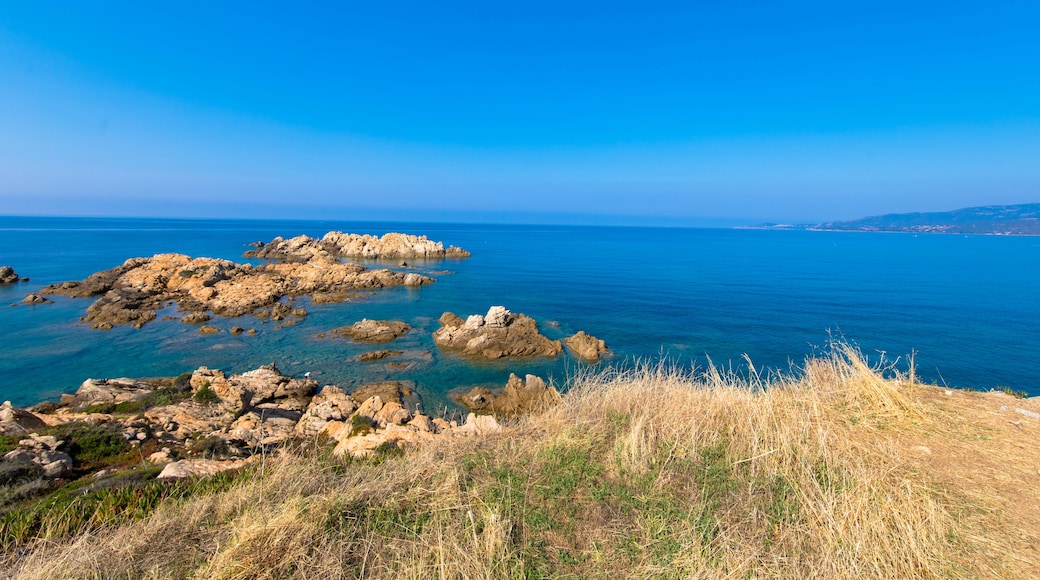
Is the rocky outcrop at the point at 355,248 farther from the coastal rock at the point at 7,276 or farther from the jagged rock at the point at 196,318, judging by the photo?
the jagged rock at the point at 196,318

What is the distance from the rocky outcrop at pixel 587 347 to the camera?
22203 mm

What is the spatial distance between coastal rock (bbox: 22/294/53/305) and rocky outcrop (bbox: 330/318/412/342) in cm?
2388

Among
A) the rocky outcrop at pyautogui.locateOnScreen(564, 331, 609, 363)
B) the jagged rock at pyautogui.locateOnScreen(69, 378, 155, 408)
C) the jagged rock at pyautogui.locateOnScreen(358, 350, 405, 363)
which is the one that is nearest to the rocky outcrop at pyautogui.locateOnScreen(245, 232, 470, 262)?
the jagged rock at pyautogui.locateOnScreen(358, 350, 405, 363)

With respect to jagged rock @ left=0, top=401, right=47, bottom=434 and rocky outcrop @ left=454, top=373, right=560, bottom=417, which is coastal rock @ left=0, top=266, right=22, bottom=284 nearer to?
jagged rock @ left=0, top=401, right=47, bottom=434

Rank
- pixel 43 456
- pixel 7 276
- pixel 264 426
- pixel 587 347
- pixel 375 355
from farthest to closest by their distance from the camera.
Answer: pixel 7 276 → pixel 587 347 → pixel 375 355 → pixel 264 426 → pixel 43 456

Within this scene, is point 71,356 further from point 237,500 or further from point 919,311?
point 919,311

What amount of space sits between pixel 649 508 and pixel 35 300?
149ft

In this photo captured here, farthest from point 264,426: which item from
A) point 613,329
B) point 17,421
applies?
point 613,329

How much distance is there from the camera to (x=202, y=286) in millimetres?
34812

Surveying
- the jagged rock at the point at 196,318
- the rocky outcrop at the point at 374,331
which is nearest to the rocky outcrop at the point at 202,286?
the jagged rock at the point at 196,318

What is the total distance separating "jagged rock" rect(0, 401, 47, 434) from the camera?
35.9ft

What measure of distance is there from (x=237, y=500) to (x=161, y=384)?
598 inches

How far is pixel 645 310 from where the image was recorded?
3256 centimetres

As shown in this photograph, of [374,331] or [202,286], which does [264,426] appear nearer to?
[374,331]
